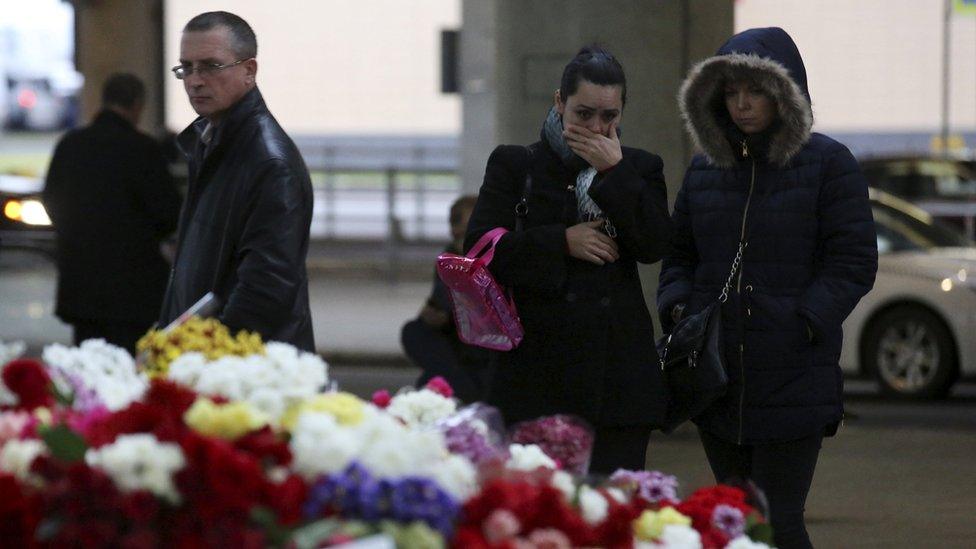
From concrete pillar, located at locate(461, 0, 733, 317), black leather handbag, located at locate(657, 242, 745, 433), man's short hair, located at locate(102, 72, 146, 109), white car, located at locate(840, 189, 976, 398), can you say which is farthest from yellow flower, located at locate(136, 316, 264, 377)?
white car, located at locate(840, 189, 976, 398)

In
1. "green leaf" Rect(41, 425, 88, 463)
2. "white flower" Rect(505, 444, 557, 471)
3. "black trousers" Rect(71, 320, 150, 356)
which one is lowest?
"black trousers" Rect(71, 320, 150, 356)

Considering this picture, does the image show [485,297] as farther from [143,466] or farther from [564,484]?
[143,466]

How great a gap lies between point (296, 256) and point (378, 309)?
1392 cm

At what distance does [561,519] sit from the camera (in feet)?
10.00

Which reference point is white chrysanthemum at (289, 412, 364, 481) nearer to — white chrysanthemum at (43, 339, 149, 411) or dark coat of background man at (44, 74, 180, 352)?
white chrysanthemum at (43, 339, 149, 411)

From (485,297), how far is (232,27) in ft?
3.14

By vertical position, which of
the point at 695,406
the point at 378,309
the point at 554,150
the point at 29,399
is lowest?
the point at 378,309

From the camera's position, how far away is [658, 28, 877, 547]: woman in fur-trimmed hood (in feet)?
16.1

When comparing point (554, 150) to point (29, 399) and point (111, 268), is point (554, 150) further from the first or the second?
point (111, 268)

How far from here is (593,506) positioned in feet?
10.4

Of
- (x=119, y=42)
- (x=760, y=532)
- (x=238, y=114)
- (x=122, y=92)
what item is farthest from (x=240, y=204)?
(x=119, y=42)

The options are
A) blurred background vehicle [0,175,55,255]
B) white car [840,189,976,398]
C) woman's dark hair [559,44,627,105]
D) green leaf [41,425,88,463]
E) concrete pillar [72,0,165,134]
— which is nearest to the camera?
green leaf [41,425,88,463]

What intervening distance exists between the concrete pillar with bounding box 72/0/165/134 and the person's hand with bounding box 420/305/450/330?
521 inches

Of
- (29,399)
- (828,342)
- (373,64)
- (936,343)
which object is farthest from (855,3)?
(29,399)
